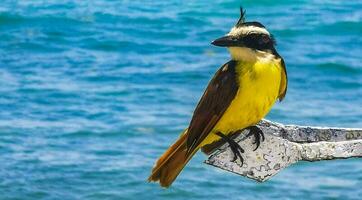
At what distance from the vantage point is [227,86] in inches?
151

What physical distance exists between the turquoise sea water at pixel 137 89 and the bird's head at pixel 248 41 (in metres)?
11.1

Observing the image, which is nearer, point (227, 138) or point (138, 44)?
point (227, 138)

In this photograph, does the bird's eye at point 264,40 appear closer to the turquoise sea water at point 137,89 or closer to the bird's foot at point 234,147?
the bird's foot at point 234,147

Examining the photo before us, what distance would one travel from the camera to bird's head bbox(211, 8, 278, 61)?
3754mm

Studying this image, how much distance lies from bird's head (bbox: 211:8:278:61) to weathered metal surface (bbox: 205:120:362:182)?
9.9 inches

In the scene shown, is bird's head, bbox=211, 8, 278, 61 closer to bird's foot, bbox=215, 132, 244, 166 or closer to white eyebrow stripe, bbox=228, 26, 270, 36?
white eyebrow stripe, bbox=228, 26, 270, 36

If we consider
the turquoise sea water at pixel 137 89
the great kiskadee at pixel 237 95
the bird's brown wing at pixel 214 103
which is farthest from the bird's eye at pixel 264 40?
the turquoise sea water at pixel 137 89

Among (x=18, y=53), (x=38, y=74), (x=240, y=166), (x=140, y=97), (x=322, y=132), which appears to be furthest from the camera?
(x=18, y=53)

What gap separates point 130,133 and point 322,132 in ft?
44.2

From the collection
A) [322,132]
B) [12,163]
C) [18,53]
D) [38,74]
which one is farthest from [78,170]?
[322,132]

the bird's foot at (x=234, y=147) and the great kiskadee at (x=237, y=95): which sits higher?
the great kiskadee at (x=237, y=95)

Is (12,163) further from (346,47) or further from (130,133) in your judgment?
(346,47)

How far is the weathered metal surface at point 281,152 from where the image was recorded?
3.71m

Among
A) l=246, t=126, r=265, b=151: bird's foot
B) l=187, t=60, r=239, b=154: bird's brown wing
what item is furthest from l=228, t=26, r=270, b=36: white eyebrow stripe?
l=246, t=126, r=265, b=151: bird's foot
